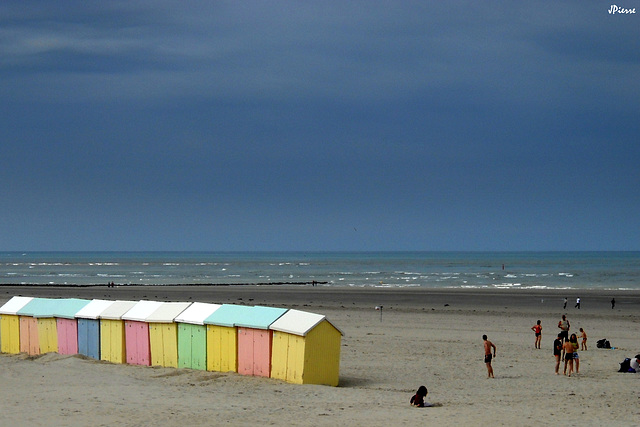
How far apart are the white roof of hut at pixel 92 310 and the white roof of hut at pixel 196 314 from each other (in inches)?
146

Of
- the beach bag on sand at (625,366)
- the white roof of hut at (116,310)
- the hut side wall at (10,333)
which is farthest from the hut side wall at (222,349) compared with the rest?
the beach bag on sand at (625,366)

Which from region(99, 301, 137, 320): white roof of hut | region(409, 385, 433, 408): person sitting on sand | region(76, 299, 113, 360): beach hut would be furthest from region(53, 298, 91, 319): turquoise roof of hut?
region(409, 385, 433, 408): person sitting on sand

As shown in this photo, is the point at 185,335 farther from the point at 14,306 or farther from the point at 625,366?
the point at 625,366

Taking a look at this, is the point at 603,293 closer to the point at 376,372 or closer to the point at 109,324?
the point at 376,372

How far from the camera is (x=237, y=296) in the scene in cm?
6456

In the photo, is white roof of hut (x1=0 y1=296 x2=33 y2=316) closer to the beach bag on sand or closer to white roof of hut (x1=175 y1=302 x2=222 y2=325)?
white roof of hut (x1=175 y1=302 x2=222 y2=325)

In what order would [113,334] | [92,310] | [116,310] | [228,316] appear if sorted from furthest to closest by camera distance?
1. [92,310]
2. [116,310]
3. [113,334]
4. [228,316]

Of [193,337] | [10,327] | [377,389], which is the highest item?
[193,337]

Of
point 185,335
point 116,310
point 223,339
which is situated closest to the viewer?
point 223,339

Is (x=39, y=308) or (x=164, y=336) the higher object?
(x=39, y=308)

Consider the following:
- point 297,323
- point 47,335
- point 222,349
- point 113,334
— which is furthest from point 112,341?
point 297,323

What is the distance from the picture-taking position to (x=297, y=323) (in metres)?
20.8

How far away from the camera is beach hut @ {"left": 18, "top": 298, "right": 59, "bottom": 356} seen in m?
26.8

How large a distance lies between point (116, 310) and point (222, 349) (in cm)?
520
